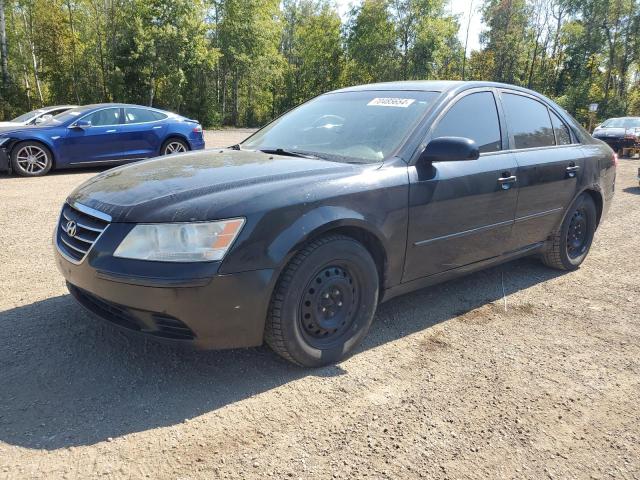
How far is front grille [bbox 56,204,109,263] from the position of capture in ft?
8.48

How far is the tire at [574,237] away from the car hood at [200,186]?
2522 millimetres

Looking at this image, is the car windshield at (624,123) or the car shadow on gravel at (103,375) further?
the car windshield at (624,123)

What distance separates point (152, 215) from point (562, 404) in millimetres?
2316

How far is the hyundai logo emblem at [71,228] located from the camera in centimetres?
A: 274

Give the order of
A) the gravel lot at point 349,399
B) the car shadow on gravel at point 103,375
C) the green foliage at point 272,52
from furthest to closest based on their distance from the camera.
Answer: the green foliage at point 272,52 < the car shadow on gravel at point 103,375 < the gravel lot at point 349,399

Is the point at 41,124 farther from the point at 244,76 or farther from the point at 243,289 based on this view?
the point at 244,76

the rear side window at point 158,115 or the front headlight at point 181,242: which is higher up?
the rear side window at point 158,115

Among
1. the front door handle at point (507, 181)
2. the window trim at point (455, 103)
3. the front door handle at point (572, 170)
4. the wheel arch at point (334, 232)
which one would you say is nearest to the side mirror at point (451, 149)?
the window trim at point (455, 103)

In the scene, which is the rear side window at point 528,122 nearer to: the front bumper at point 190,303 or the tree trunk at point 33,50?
the front bumper at point 190,303

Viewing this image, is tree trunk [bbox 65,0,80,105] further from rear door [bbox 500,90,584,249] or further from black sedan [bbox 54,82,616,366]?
rear door [bbox 500,90,584,249]

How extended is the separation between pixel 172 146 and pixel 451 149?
9111mm

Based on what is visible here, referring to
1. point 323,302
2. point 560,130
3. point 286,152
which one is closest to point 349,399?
point 323,302

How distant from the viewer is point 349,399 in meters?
2.60

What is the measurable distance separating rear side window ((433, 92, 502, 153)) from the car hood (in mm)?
860
